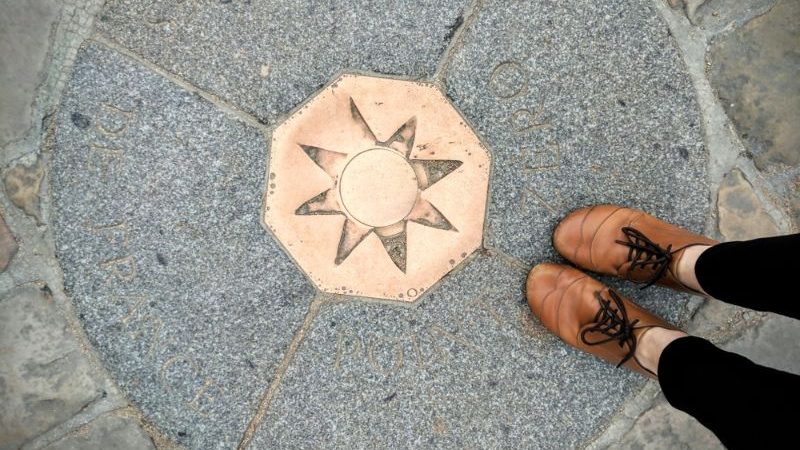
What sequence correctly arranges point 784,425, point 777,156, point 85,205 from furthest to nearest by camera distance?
point 777,156 < point 85,205 < point 784,425

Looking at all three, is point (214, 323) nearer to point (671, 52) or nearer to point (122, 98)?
point (122, 98)

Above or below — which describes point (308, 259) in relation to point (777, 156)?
below

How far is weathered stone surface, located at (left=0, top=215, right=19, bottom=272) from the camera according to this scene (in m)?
1.78

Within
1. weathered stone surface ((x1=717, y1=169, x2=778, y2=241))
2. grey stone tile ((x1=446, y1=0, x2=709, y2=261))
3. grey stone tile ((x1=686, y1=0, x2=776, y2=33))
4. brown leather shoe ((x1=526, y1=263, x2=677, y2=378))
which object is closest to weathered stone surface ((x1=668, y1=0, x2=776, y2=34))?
grey stone tile ((x1=686, y1=0, x2=776, y2=33))

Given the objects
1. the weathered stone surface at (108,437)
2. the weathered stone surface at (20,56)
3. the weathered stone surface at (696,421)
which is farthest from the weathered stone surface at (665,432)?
the weathered stone surface at (20,56)

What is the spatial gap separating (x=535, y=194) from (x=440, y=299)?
471 millimetres

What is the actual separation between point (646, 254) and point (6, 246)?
1989 millimetres

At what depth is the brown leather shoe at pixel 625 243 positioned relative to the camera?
1.66m

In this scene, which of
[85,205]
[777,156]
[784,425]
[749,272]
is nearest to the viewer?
[784,425]

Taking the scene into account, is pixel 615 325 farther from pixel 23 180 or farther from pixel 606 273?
pixel 23 180

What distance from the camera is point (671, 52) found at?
6.20 ft

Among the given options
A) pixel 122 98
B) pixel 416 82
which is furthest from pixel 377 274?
pixel 122 98

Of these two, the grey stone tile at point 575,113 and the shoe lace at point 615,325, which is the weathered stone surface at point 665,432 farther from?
the grey stone tile at point 575,113

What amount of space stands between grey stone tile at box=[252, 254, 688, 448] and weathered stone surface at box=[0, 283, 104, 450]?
1.99ft
